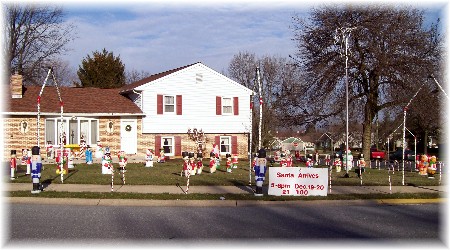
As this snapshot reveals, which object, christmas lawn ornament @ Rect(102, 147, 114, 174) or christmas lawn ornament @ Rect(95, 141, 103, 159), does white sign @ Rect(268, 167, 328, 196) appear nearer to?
christmas lawn ornament @ Rect(102, 147, 114, 174)

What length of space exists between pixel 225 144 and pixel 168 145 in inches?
158

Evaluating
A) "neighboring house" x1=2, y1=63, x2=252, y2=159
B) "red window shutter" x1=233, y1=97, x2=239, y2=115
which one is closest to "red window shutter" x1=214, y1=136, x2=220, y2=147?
"neighboring house" x1=2, y1=63, x2=252, y2=159

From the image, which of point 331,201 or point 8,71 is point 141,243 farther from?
point 8,71

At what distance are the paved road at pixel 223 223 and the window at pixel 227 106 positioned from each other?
826 inches

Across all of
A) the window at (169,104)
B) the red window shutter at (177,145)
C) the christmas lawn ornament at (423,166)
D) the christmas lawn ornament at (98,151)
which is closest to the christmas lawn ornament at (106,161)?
the christmas lawn ornament at (98,151)

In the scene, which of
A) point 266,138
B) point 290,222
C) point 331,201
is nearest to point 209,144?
point 266,138

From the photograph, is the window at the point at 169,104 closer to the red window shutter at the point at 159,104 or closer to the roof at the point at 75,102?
the red window shutter at the point at 159,104

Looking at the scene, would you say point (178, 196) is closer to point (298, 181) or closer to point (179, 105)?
point (298, 181)

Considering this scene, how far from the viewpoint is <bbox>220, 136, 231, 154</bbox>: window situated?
35094mm

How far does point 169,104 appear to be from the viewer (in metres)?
33.4

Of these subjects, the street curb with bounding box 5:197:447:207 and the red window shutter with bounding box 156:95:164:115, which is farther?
the red window shutter with bounding box 156:95:164:115

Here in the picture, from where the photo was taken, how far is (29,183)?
55.8ft

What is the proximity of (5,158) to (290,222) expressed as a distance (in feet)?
73.1

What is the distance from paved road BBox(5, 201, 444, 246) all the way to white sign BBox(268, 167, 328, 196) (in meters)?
0.75
